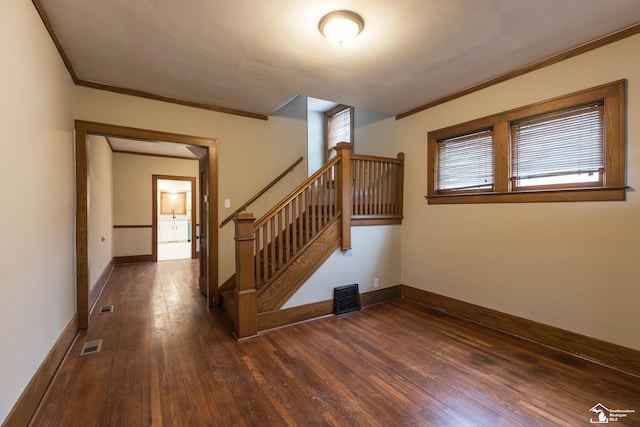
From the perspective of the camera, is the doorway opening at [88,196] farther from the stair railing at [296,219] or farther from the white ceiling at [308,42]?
the stair railing at [296,219]

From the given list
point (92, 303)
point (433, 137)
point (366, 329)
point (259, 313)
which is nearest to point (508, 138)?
point (433, 137)

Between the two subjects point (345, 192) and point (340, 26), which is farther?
point (345, 192)

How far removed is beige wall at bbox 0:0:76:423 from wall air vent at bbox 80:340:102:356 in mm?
279

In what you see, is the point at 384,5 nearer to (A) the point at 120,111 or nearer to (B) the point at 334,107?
(A) the point at 120,111

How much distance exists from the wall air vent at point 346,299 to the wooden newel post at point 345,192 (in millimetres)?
513

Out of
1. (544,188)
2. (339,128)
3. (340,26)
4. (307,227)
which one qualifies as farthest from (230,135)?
(544,188)

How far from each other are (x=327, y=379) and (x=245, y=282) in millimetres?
1251

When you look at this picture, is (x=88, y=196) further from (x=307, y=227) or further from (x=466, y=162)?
(x=466, y=162)

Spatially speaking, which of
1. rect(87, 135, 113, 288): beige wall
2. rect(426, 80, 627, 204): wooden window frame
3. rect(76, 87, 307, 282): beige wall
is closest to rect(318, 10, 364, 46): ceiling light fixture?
rect(426, 80, 627, 204): wooden window frame

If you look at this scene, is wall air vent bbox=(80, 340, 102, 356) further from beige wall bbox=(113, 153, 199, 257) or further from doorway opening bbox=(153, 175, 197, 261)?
doorway opening bbox=(153, 175, 197, 261)

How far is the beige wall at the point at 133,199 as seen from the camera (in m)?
6.86

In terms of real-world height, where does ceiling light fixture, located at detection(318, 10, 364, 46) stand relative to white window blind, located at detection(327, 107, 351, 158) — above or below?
below

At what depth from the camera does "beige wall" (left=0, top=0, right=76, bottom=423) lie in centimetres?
152

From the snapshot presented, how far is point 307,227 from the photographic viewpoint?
3.35 m
